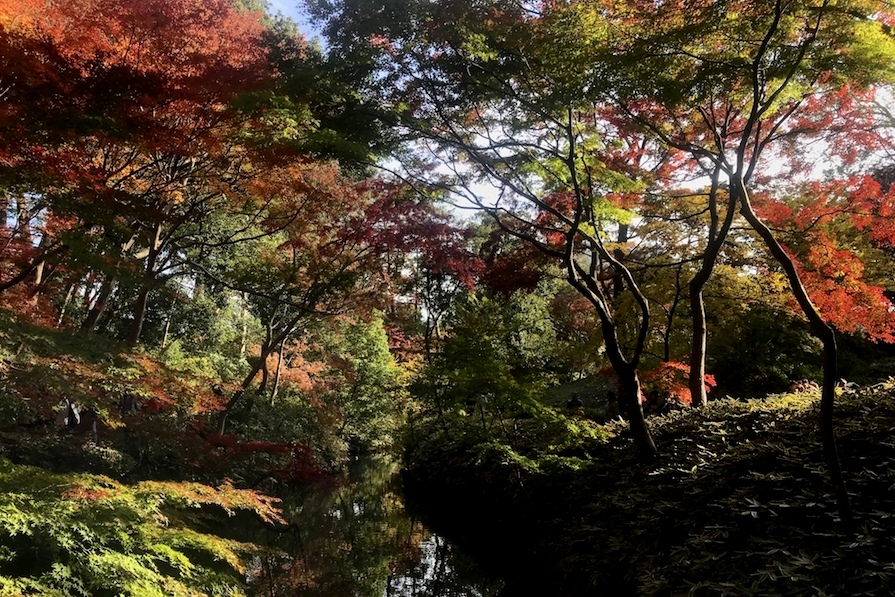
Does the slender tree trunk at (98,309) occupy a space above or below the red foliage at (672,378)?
below

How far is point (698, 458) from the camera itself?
5.46 metres

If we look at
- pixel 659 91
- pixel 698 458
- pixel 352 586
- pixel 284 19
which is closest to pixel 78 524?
pixel 352 586

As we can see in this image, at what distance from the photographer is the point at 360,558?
8.37m

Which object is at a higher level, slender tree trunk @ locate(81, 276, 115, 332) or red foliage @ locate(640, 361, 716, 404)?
red foliage @ locate(640, 361, 716, 404)

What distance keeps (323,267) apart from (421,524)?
5765 millimetres

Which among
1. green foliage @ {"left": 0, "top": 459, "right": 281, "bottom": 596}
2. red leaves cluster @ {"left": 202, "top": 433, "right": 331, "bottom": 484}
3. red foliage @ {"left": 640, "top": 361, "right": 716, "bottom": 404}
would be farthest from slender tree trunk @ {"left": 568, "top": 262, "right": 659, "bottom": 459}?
red leaves cluster @ {"left": 202, "top": 433, "right": 331, "bottom": 484}

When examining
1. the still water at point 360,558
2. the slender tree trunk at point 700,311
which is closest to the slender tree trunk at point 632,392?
the slender tree trunk at point 700,311

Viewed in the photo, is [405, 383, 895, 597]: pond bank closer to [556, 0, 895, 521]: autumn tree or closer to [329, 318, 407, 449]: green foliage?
[556, 0, 895, 521]: autumn tree

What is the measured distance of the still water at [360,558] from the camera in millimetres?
6840

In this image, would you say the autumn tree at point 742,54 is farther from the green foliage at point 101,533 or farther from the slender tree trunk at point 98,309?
the slender tree trunk at point 98,309

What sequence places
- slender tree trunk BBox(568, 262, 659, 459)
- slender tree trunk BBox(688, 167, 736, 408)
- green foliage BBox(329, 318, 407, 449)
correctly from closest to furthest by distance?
slender tree trunk BBox(568, 262, 659, 459)
slender tree trunk BBox(688, 167, 736, 408)
green foliage BBox(329, 318, 407, 449)

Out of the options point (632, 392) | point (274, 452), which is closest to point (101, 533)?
point (632, 392)

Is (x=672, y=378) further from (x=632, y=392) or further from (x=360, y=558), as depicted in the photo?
(x=360, y=558)

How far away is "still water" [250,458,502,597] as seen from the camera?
6.84 metres
